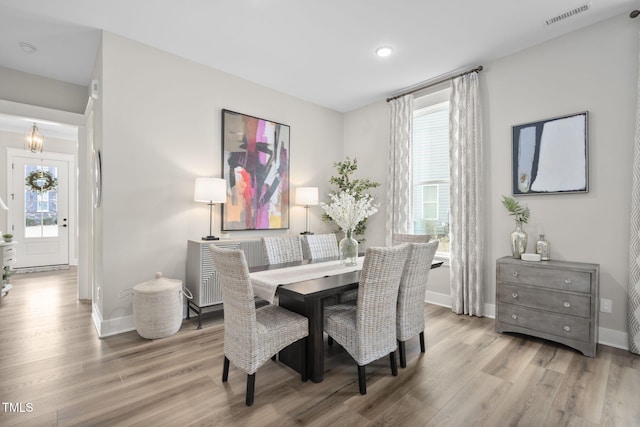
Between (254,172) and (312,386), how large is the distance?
277cm

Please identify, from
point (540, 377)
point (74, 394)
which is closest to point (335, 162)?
point (540, 377)

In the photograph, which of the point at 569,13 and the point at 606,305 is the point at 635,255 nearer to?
the point at 606,305

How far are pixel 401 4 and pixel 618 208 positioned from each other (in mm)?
2626

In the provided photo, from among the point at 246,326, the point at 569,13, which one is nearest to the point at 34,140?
the point at 246,326

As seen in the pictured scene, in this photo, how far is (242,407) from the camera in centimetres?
184

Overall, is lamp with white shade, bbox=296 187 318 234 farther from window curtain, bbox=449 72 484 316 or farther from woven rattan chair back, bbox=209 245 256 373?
woven rattan chair back, bbox=209 245 256 373

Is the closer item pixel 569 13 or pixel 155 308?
pixel 569 13

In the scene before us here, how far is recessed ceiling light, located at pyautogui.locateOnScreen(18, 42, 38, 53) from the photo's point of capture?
310cm

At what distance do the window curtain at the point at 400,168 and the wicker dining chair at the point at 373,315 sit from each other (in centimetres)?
232

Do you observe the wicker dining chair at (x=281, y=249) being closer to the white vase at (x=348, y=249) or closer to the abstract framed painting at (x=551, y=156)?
the white vase at (x=348, y=249)

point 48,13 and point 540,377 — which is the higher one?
point 48,13

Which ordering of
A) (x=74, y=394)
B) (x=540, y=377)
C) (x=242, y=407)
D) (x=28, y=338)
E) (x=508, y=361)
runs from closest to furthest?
(x=242, y=407) → (x=74, y=394) → (x=540, y=377) → (x=508, y=361) → (x=28, y=338)

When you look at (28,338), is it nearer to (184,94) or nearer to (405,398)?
(184,94)

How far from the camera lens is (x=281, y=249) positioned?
10.0 feet
